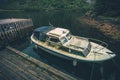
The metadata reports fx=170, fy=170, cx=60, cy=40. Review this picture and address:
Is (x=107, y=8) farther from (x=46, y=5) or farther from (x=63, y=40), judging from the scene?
(x=63, y=40)

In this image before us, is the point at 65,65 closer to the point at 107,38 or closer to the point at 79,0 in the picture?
the point at 107,38

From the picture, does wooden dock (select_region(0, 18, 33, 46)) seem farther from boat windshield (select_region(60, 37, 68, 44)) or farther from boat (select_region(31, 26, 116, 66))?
boat windshield (select_region(60, 37, 68, 44))

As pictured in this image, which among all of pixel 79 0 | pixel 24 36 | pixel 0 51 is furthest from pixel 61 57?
pixel 79 0

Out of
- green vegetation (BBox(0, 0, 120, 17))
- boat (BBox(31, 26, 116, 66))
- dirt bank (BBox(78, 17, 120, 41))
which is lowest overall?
dirt bank (BBox(78, 17, 120, 41))

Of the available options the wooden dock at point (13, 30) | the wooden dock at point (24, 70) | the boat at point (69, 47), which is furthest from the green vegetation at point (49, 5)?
the wooden dock at point (24, 70)

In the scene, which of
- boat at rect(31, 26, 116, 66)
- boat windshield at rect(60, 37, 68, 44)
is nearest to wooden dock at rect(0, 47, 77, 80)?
boat at rect(31, 26, 116, 66)

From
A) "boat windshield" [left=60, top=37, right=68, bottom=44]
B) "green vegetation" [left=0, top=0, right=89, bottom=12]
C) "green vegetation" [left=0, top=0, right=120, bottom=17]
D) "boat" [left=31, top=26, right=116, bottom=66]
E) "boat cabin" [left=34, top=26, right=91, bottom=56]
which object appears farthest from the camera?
"green vegetation" [left=0, top=0, right=89, bottom=12]

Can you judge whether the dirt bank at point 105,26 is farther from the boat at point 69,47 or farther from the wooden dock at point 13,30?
the wooden dock at point 13,30
